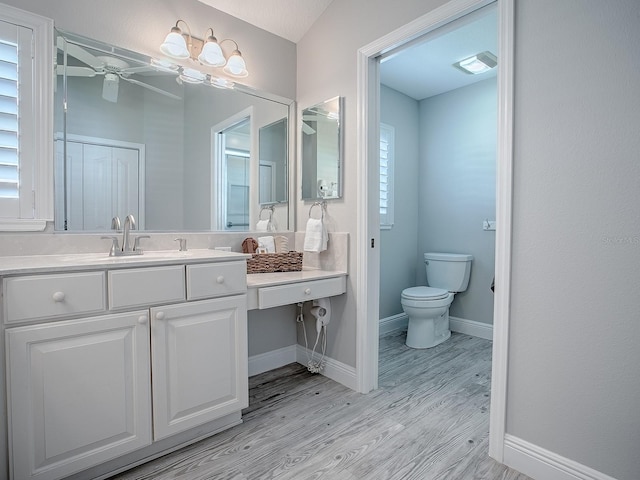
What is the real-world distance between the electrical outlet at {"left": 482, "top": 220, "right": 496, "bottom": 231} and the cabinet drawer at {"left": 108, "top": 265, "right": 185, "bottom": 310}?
2639 mm

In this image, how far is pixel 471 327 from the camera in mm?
3260

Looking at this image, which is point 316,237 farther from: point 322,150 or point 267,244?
point 322,150

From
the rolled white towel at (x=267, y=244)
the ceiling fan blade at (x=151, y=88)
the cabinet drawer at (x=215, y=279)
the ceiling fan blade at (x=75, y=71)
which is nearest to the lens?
the cabinet drawer at (x=215, y=279)

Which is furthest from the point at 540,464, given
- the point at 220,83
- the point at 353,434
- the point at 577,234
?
the point at 220,83

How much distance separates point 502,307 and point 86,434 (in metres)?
1.76

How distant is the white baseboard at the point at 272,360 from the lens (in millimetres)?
2432

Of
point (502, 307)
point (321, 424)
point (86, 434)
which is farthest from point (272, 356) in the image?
point (502, 307)

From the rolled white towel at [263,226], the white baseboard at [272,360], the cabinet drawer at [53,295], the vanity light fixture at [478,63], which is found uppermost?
the vanity light fixture at [478,63]

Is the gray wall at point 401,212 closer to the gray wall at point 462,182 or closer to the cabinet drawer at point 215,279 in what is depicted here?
the gray wall at point 462,182

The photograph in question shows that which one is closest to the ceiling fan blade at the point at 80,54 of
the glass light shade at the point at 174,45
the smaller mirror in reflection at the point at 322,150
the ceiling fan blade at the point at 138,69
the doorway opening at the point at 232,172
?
the ceiling fan blade at the point at 138,69

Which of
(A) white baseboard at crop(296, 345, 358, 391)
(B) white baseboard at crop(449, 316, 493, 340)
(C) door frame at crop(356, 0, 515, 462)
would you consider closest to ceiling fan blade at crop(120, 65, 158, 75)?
(C) door frame at crop(356, 0, 515, 462)

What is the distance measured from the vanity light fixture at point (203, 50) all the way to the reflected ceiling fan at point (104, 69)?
166mm

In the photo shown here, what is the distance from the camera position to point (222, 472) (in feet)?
4.82

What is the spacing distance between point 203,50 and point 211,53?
0.05 meters
